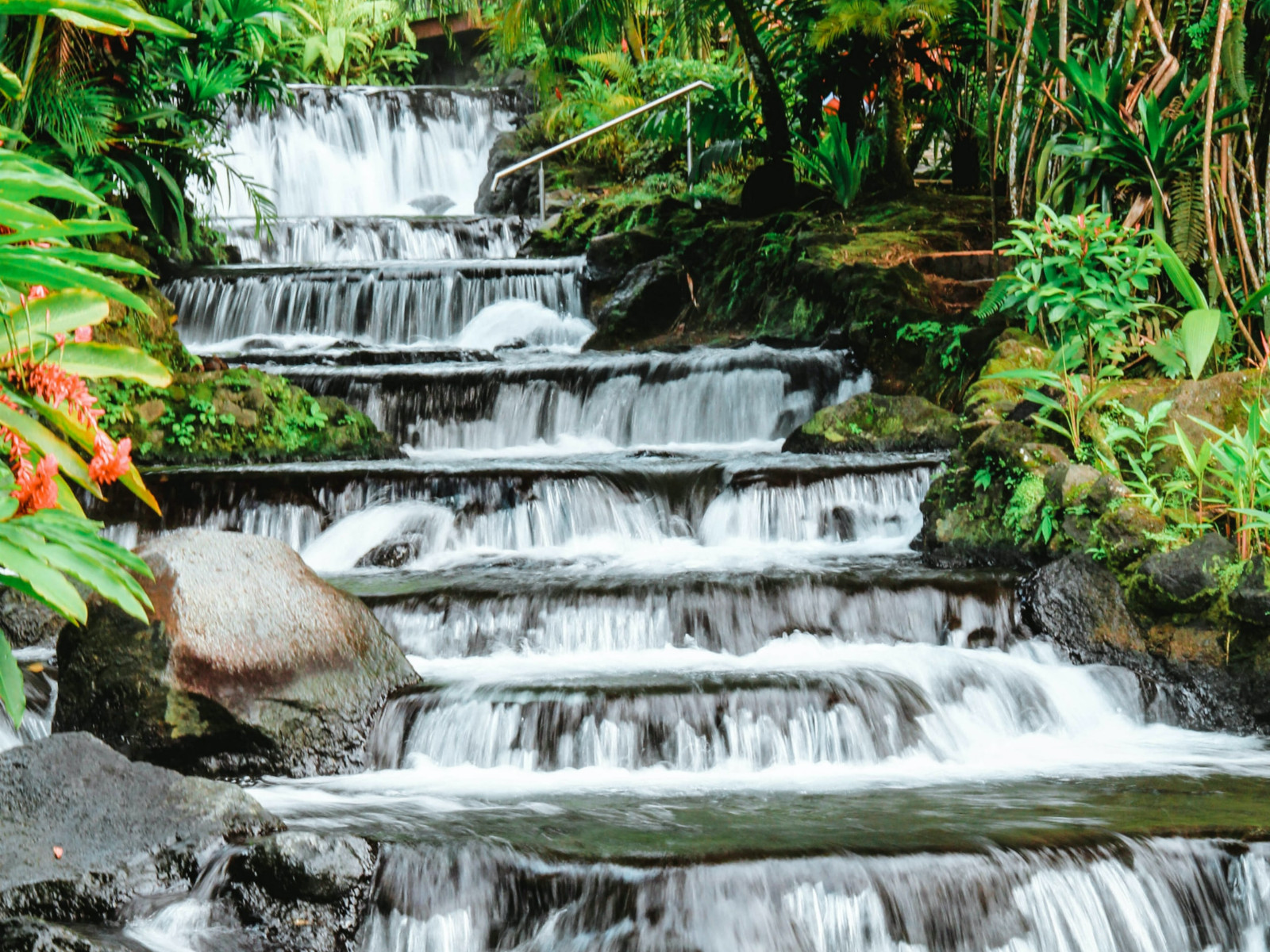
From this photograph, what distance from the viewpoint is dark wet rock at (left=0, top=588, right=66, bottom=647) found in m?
5.73

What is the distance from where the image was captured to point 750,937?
10.8 ft

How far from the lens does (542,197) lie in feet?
48.9

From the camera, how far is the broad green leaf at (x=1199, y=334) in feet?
20.3

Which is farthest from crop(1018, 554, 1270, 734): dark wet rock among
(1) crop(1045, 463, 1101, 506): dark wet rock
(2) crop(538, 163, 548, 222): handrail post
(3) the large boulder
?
(2) crop(538, 163, 548, 222): handrail post

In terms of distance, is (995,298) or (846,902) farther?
(995,298)

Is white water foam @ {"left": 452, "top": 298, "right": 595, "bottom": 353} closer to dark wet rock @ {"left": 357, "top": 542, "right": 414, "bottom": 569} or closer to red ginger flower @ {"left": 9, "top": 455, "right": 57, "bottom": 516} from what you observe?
dark wet rock @ {"left": 357, "top": 542, "right": 414, "bottom": 569}

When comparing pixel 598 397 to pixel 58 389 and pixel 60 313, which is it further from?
pixel 58 389

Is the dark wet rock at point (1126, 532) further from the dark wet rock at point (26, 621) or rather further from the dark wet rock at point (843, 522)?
the dark wet rock at point (26, 621)

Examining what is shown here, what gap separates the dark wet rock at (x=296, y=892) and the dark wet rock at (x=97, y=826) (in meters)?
0.18

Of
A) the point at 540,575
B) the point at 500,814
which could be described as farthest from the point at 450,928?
the point at 540,575

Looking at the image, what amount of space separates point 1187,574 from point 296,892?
12.6ft

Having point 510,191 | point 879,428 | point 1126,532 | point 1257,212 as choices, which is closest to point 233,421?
point 879,428

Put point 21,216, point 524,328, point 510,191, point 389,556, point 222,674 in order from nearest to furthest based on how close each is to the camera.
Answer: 1. point 21,216
2. point 222,674
3. point 389,556
4. point 524,328
5. point 510,191

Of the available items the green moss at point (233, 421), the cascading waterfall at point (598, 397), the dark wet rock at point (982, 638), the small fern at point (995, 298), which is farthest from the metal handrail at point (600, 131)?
the dark wet rock at point (982, 638)
